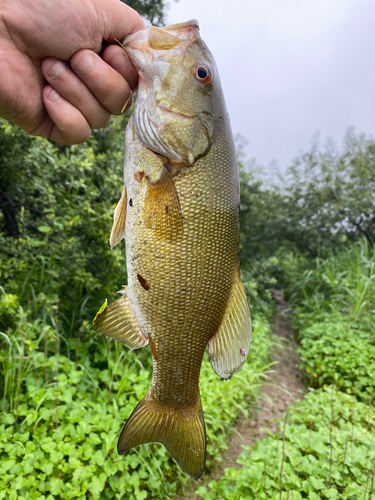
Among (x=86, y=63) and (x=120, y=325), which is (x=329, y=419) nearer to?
(x=120, y=325)

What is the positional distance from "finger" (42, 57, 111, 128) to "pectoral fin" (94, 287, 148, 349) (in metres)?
0.79

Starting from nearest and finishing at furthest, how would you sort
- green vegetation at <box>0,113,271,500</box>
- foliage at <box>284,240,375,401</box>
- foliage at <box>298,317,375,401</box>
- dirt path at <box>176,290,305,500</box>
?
green vegetation at <box>0,113,271,500</box> → dirt path at <box>176,290,305,500</box> → foliage at <box>298,317,375,401</box> → foliage at <box>284,240,375,401</box>

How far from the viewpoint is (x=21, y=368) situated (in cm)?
276

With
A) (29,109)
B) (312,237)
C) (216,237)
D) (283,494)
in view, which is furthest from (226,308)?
(312,237)

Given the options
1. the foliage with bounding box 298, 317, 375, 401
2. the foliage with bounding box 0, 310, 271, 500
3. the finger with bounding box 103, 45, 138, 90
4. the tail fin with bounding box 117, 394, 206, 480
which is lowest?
the foliage with bounding box 0, 310, 271, 500

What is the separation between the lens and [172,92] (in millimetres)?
1183

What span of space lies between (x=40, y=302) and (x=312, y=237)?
6839 millimetres

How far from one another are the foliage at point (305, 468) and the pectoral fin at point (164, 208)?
1.82 m

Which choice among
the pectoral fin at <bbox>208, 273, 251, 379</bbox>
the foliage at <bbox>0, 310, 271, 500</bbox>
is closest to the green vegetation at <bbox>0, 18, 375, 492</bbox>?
the foliage at <bbox>0, 310, 271, 500</bbox>

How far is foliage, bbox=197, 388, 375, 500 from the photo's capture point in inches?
94.3

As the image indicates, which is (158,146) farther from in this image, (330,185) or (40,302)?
(330,185)

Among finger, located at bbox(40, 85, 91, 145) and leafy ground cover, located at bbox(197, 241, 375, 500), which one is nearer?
finger, located at bbox(40, 85, 91, 145)

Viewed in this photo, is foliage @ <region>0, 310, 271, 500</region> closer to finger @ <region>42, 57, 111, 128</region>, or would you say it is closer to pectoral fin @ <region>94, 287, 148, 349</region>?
pectoral fin @ <region>94, 287, 148, 349</region>

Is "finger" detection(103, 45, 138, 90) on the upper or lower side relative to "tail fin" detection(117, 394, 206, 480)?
upper
